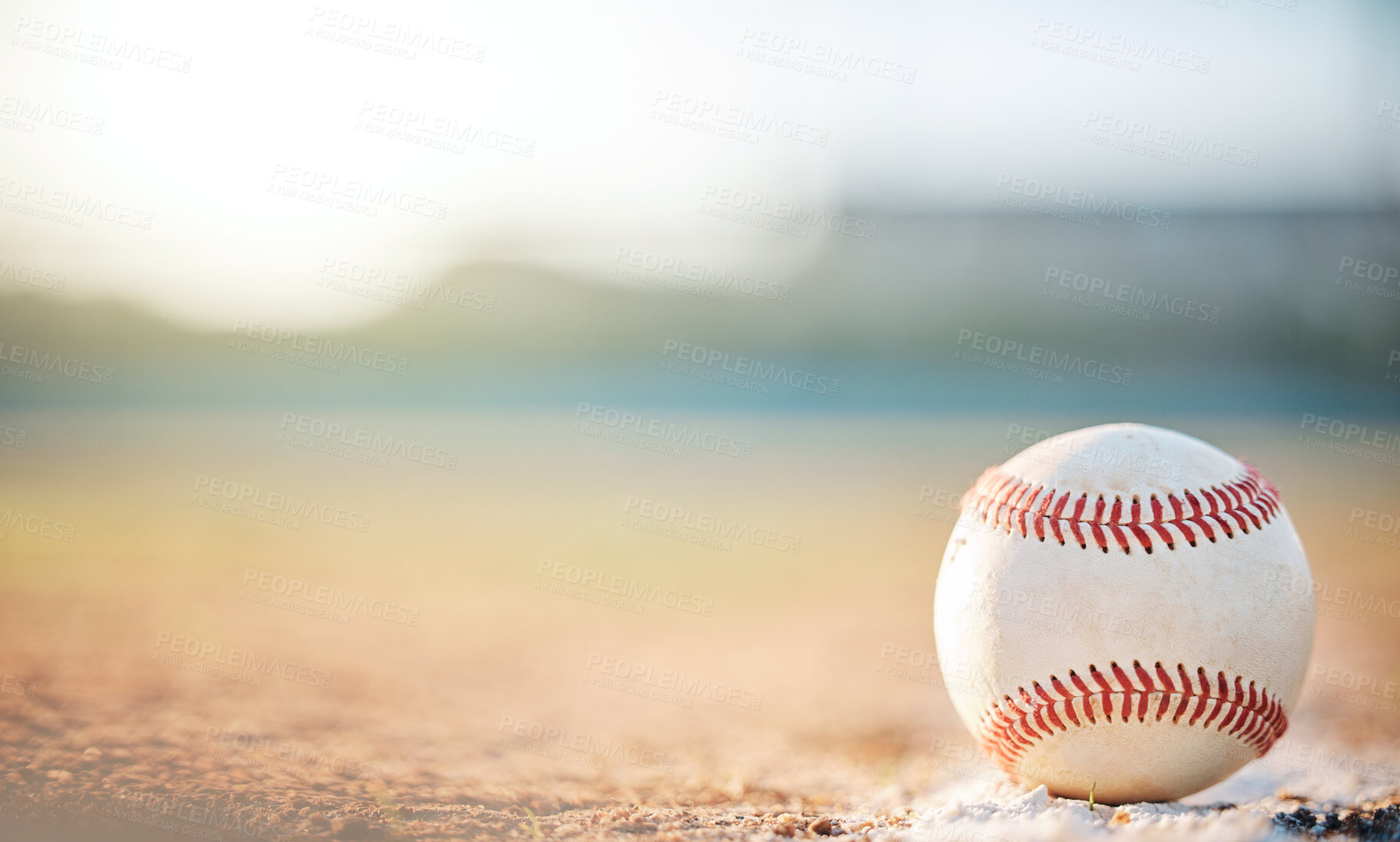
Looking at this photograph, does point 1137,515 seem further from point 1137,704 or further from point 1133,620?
point 1137,704

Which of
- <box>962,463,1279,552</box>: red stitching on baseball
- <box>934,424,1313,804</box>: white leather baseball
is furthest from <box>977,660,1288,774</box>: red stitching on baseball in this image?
<box>962,463,1279,552</box>: red stitching on baseball

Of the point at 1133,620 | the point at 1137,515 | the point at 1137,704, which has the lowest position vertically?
the point at 1137,704

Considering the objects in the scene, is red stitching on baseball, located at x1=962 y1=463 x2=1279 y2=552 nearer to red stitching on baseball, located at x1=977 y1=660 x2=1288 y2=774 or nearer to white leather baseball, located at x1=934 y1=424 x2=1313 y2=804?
white leather baseball, located at x1=934 y1=424 x2=1313 y2=804

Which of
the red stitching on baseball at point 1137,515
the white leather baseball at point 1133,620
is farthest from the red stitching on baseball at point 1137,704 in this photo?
the red stitching on baseball at point 1137,515

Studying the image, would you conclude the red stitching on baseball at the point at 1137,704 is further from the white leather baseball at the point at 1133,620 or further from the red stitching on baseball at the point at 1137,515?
the red stitching on baseball at the point at 1137,515

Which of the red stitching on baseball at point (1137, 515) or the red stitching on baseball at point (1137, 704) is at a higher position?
the red stitching on baseball at point (1137, 515)

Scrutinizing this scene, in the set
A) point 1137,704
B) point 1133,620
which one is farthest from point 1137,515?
point 1137,704
